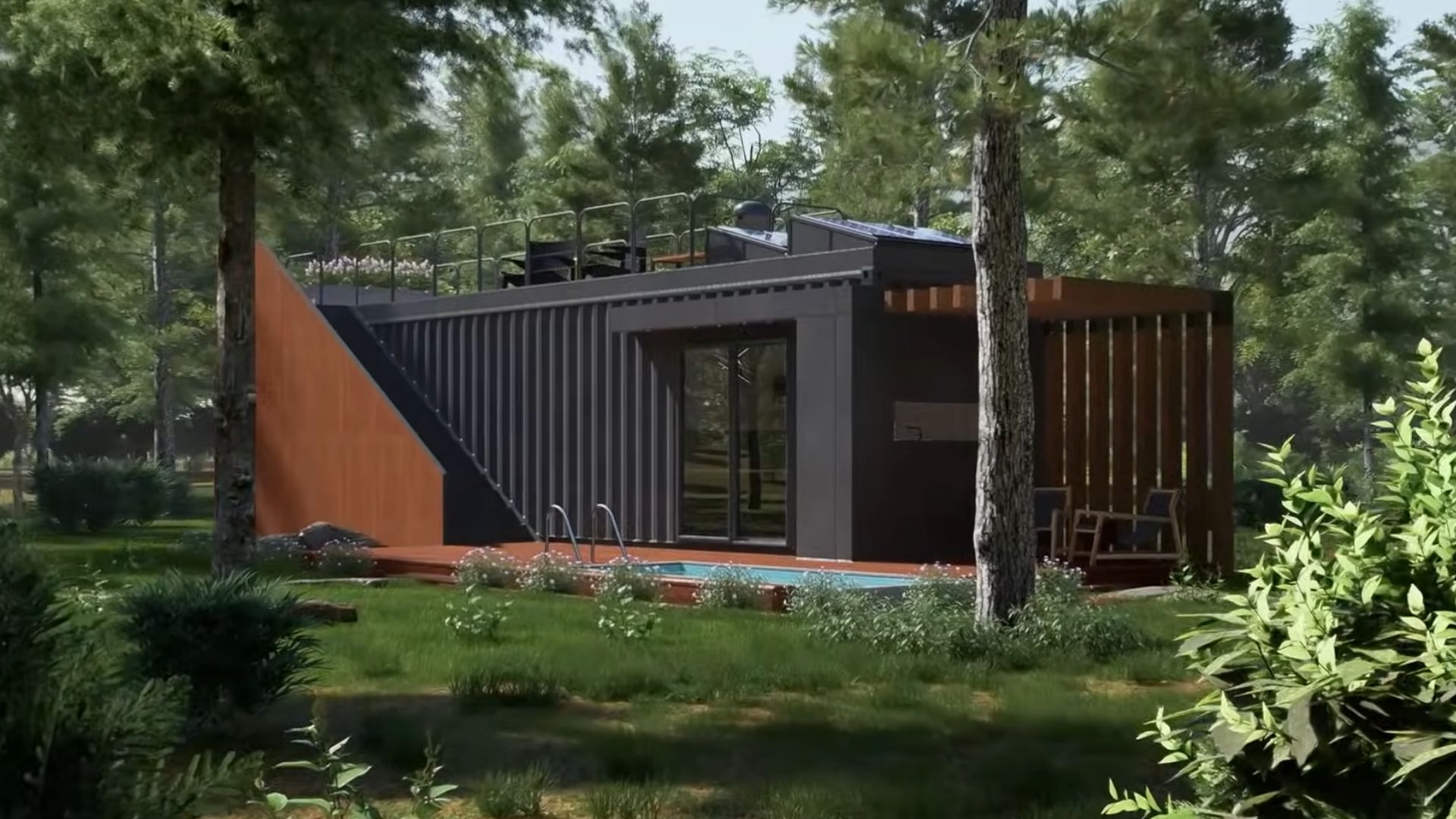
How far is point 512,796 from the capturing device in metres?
5.45

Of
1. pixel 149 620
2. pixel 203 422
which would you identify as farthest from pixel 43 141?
pixel 203 422

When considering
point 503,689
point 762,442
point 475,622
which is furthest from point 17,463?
point 503,689

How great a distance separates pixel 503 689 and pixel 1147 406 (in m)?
8.51

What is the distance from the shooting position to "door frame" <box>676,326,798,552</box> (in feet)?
52.2

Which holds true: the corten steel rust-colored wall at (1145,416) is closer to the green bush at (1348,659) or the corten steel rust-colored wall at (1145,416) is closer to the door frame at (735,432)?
the door frame at (735,432)

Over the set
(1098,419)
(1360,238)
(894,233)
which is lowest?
(1098,419)

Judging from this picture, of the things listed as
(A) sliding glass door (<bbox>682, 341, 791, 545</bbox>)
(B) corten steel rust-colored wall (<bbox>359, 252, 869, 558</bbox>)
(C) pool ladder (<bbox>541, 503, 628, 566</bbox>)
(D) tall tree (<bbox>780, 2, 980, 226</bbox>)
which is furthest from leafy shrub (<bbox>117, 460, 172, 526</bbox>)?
(D) tall tree (<bbox>780, 2, 980, 226</bbox>)

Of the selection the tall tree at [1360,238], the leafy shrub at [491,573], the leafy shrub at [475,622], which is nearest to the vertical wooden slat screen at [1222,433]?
the leafy shrub at [491,573]

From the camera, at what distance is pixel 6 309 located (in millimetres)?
23812

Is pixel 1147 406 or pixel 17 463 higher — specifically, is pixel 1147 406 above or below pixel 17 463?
above

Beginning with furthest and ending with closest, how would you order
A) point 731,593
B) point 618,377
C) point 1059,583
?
1. point 618,377
2. point 731,593
3. point 1059,583

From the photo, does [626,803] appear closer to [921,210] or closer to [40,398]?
[40,398]

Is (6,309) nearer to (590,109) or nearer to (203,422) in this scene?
(590,109)

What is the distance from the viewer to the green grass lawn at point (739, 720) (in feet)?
18.7
